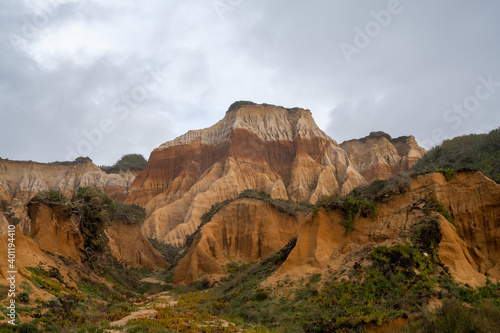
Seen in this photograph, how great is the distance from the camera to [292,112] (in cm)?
7450

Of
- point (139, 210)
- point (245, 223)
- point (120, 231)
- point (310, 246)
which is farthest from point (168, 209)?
point (310, 246)

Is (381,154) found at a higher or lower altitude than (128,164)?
lower

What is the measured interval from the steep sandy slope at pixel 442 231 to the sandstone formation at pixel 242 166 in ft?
110

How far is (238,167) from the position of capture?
199ft

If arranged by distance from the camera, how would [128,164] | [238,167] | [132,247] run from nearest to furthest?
[132,247]
[238,167]
[128,164]

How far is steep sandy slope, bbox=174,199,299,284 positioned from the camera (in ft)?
97.0

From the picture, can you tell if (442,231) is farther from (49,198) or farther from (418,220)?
(49,198)

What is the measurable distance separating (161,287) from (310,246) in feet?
50.3

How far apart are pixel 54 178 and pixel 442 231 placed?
268ft

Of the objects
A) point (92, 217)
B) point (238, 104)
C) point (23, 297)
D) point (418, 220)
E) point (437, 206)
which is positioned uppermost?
point (238, 104)

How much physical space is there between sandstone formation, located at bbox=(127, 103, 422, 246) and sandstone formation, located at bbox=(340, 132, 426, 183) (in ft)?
1.21

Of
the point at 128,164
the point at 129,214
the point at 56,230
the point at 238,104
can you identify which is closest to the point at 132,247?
the point at 129,214

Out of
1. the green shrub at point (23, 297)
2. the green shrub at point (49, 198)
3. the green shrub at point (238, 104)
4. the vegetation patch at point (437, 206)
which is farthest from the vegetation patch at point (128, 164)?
the vegetation patch at point (437, 206)

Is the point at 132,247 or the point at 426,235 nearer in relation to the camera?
the point at 426,235
